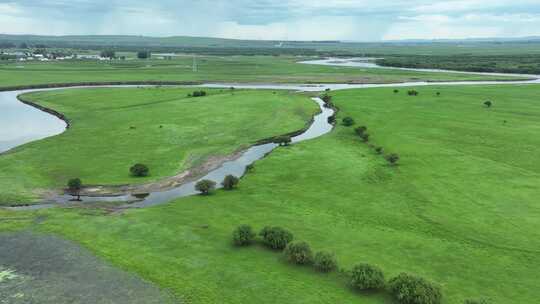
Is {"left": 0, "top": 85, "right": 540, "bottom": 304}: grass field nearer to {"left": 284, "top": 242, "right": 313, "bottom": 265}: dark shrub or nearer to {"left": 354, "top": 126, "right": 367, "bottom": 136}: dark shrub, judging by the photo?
{"left": 284, "top": 242, "right": 313, "bottom": 265}: dark shrub

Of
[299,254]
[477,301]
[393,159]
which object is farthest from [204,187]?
[477,301]

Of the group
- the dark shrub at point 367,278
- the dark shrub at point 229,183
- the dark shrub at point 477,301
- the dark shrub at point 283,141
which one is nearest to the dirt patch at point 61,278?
the dark shrub at point 367,278

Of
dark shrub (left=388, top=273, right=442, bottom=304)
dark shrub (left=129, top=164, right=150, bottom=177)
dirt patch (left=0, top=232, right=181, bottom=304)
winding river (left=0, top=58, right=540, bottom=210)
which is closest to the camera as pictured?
dark shrub (left=388, top=273, right=442, bottom=304)

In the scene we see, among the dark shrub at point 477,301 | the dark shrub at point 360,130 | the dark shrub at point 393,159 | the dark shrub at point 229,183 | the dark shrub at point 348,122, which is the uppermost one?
the dark shrub at point 348,122

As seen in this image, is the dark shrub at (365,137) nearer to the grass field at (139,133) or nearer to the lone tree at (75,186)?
the grass field at (139,133)

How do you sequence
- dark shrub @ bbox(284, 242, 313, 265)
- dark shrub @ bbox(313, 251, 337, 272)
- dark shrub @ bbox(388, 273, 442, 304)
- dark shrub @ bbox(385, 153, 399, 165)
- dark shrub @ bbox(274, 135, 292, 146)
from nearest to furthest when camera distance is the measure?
dark shrub @ bbox(388, 273, 442, 304), dark shrub @ bbox(313, 251, 337, 272), dark shrub @ bbox(284, 242, 313, 265), dark shrub @ bbox(385, 153, 399, 165), dark shrub @ bbox(274, 135, 292, 146)

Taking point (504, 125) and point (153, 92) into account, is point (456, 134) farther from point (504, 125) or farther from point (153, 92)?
point (153, 92)

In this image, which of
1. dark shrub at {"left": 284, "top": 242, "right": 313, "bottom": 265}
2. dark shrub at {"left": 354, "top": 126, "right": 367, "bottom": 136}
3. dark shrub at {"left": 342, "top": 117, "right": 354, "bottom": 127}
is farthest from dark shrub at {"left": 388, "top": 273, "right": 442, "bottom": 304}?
dark shrub at {"left": 342, "top": 117, "right": 354, "bottom": 127}
